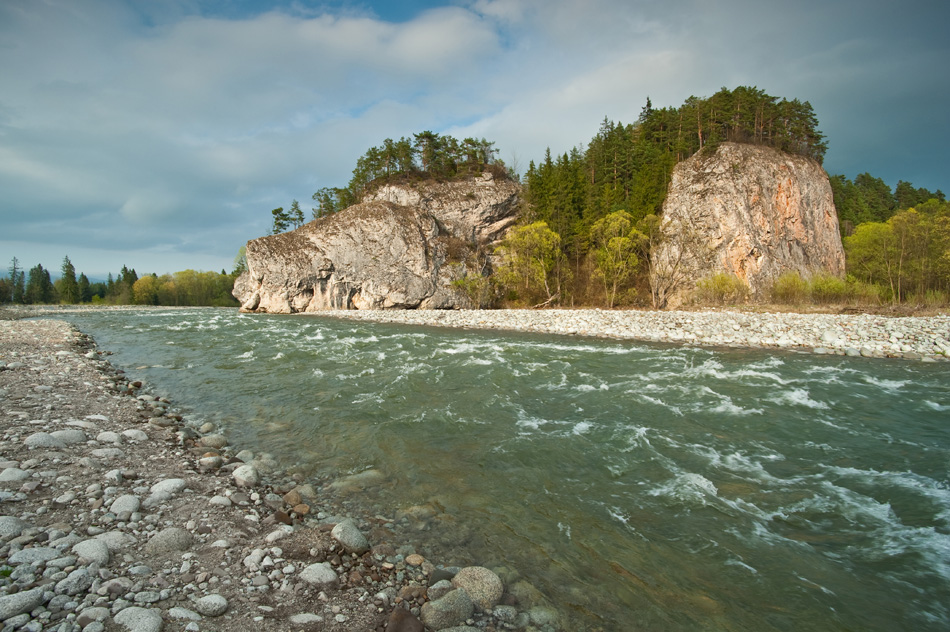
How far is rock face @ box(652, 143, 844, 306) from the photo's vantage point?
4281cm

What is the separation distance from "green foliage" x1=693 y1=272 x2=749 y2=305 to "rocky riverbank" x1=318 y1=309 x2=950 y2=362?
13974 millimetres

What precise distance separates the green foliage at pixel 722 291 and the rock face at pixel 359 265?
28036 millimetres

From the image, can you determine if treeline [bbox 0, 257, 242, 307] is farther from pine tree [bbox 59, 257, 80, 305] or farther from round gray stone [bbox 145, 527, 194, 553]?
round gray stone [bbox 145, 527, 194, 553]

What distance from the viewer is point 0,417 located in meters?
6.16

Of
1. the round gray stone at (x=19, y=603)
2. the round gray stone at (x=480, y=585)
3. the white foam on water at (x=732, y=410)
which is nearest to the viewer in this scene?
the round gray stone at (x=19, y=603)

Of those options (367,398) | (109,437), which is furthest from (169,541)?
(367,398)

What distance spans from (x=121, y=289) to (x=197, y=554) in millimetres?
116448

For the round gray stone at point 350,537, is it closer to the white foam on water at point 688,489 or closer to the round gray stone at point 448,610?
the round gray stone at point 448,610

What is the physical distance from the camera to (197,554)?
335 cm

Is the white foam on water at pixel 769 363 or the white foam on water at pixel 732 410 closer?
the white foam on water at pixel 732 410

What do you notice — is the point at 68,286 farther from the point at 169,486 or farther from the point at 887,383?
the point at 887,383

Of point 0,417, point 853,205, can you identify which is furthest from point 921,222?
point 0,417

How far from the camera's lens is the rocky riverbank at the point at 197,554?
2.62 m

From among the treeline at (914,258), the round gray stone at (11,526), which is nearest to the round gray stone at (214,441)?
the round gray stone at (11,526)
